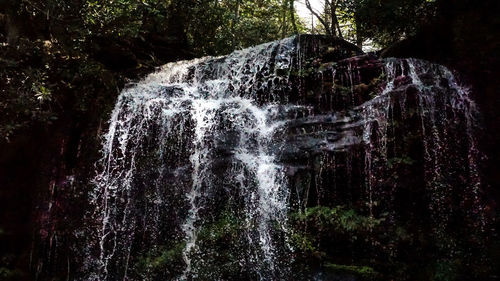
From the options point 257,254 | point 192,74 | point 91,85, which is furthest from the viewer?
point 192,74

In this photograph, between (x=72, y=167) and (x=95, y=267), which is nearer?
(x=95, y=267)

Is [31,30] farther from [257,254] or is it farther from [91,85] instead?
[257,254]

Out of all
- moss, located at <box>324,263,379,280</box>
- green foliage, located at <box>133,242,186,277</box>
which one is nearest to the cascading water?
green foliage, located at <box>133,242,186,277</box>

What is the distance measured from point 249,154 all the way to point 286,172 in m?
0.80

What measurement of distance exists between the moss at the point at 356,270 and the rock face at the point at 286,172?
0.6 inches

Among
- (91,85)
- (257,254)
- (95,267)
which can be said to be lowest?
(95,267)

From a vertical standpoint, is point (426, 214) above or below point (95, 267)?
above

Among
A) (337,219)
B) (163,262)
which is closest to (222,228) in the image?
(163,262)

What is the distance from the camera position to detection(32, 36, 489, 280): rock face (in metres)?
5.79

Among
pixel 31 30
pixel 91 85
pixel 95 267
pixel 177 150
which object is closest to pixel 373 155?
pixel 177 150

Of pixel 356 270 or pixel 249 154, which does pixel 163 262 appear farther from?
pixel 356 270

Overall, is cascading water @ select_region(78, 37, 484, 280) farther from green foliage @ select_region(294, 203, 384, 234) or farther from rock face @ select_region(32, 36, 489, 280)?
green foliage @ select_region(294, 203, 384, 234)

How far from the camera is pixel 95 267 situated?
7.26 metres

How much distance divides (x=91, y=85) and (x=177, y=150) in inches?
102
